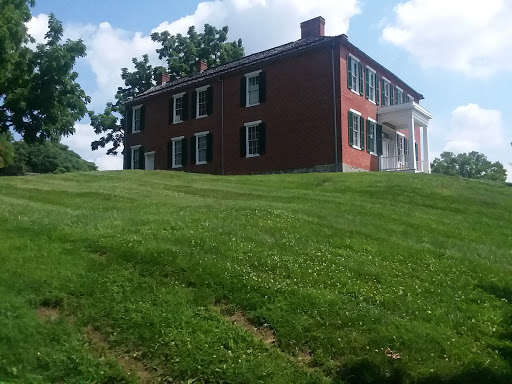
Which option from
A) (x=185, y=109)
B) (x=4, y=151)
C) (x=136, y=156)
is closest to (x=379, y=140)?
(x=185, y=109)

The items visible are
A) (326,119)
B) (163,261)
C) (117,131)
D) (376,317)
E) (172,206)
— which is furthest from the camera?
(117,131)

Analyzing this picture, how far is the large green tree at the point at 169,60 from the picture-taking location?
5356 cm

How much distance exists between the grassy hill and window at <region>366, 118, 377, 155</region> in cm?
1683

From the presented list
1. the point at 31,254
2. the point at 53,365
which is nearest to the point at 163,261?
the point at 31,254

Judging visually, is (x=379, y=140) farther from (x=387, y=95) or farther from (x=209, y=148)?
(x=209, y=148)

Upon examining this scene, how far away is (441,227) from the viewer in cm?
1440

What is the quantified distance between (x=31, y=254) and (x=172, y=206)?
16.8 feet

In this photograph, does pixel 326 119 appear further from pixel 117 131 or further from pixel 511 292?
pixel 117 131

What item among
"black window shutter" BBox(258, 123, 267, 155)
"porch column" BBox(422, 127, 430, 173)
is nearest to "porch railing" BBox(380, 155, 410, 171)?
"porch column" BBox(422, 127, 430, 173)

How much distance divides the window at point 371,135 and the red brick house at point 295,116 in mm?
59

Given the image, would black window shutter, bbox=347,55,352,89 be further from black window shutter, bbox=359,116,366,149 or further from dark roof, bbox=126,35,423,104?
black window shutter, bbox=359,116,366,149

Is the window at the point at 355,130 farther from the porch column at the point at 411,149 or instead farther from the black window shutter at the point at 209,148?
the black window shutter at the point at 209,148

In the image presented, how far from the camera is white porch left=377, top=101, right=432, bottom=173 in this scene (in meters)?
31.0

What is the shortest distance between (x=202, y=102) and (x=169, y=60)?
63.0 ft
